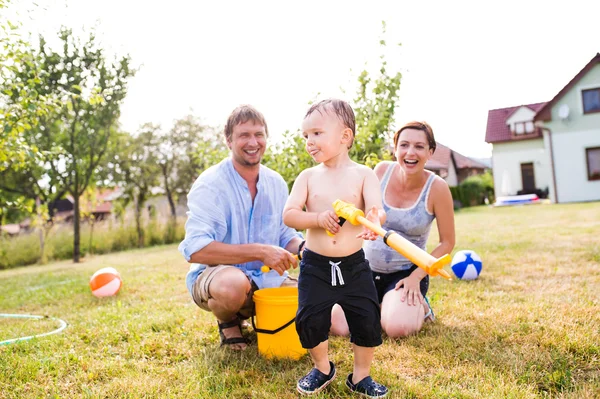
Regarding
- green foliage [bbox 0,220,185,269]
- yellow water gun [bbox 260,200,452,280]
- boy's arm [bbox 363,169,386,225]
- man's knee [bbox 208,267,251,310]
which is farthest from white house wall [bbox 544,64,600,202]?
yellow water gun [bbox 260,200,452,280]

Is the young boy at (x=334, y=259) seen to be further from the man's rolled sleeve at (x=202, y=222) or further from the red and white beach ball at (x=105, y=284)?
the red and white beach ball at (x=105, y=284)

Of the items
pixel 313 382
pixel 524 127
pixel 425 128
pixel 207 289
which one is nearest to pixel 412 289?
pixel 425 128

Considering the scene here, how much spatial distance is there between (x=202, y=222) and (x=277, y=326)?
2.69ft

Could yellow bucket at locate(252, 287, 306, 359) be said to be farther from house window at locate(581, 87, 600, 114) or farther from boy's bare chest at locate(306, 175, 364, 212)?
house window at locate(581, 87, 600, 114)

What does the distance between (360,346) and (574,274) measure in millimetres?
3456

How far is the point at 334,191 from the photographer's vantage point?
7.63 ft

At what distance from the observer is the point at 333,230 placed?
6.89 feet

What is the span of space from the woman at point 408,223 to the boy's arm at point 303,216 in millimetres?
1186

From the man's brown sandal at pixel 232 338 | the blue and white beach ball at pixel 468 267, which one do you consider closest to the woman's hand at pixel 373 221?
the man's brown sandal at pixel 232 338

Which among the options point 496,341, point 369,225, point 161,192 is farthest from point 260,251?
point 161,192

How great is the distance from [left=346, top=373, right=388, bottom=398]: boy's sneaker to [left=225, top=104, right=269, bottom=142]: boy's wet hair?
1.77m

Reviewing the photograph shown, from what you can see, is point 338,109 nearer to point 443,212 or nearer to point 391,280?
point 443,212

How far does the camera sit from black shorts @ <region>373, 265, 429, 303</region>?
11.6 ft

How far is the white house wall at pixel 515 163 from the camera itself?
79.2ft
